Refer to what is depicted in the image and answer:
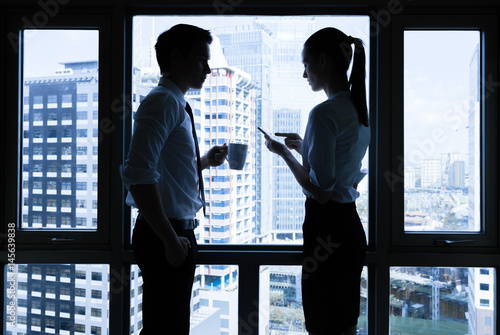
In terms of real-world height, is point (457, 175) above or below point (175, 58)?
below

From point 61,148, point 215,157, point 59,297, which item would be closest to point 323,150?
point 215,157

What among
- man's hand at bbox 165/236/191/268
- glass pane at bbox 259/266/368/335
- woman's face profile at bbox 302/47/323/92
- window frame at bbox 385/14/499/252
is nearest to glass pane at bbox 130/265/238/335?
glass pane at bbox 259/266/368/335

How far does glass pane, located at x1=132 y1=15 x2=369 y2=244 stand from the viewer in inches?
68.1

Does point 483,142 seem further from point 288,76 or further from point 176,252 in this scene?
point 176,252

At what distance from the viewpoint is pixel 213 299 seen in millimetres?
1750

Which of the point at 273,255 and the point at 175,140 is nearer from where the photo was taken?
the point at 175,140

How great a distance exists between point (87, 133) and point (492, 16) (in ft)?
6.01

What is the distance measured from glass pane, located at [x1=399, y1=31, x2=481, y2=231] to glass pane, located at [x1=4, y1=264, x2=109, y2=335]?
55.4 inches

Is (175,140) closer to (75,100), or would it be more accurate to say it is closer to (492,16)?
(75,100)

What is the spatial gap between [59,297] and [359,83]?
61.3 inches

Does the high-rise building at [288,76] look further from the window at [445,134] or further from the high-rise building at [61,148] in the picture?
the high-rise building at [61,148]

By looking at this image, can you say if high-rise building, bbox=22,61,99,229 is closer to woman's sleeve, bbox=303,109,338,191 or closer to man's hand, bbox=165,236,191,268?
man's hand, bbox=165,236,191,268

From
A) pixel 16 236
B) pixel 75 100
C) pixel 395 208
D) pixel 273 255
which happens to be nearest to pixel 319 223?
pixel 273 255

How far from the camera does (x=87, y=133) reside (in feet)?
5.67
